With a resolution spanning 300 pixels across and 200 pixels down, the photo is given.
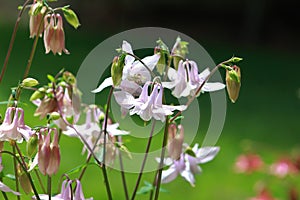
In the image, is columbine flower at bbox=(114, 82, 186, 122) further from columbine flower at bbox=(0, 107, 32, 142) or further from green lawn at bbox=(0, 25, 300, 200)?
green lawn at bbox=(0, 25, 300, 200)

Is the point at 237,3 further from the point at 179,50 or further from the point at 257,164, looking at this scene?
the point at 179,50

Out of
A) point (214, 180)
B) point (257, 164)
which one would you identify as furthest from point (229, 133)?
point (257, 164)

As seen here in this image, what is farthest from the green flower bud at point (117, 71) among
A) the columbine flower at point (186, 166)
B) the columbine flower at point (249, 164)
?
the columbine flower at point (249, 164)

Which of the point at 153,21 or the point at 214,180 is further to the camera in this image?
the point at 153,21

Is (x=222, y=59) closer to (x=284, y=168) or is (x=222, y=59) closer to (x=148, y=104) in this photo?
(x=284, y=168)

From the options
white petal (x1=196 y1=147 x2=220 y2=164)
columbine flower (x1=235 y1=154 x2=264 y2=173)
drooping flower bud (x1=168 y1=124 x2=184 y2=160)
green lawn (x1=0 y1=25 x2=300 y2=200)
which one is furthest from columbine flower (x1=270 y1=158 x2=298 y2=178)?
drooping flower bud (x1=168 y1=124 x2=184 y2=160)

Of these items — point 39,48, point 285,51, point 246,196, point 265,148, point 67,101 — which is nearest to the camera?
point 67,101

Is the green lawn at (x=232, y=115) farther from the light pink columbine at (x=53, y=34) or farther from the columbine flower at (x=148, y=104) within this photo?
the columbine flower at (x=148, y=104)
